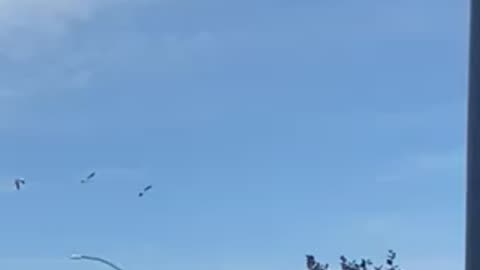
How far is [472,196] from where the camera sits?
2.76m

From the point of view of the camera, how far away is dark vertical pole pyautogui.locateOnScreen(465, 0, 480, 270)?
2.74 meters

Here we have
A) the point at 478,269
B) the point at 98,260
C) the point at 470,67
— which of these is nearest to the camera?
the point at 478,269

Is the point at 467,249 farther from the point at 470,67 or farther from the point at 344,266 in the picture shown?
the point at 344,266

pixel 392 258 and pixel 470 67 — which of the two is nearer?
pixel 470 67

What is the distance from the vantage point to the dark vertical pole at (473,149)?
274 centimetres

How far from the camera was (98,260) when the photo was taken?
99.0 ft

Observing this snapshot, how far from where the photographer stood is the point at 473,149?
2.79 meters

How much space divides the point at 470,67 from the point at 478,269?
0.53 m

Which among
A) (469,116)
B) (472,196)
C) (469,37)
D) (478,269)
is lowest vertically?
(478,269)

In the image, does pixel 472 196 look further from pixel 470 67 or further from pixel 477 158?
pixel 470 67

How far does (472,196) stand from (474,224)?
0.07 m

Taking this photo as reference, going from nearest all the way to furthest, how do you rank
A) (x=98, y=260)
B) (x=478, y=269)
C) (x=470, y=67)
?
(x=478, y=269), (x=470, y=67), (x=98, y=260)

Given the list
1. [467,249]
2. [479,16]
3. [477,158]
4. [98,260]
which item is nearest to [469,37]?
[479,16]

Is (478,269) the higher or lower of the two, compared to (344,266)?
lower
